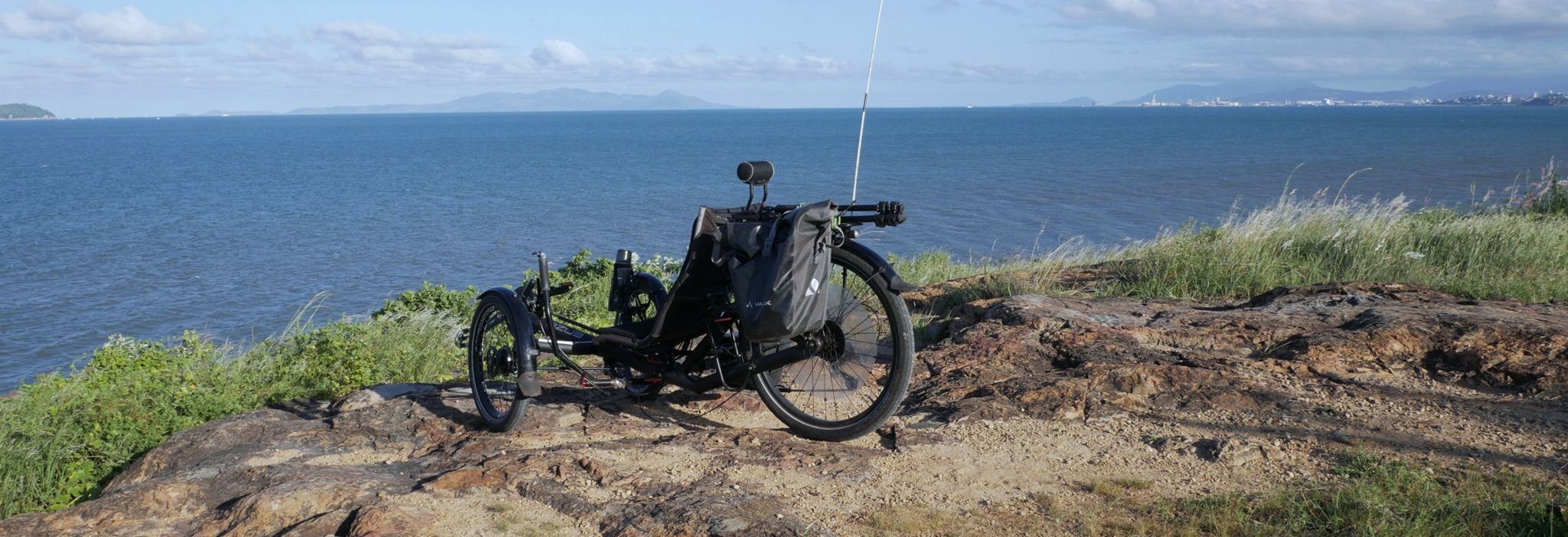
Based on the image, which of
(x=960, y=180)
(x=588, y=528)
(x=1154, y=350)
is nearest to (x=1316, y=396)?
(x=1154, y=350)

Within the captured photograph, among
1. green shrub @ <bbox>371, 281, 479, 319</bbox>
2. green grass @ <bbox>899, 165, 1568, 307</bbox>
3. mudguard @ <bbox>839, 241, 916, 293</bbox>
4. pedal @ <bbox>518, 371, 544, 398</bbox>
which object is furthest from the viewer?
green shrub @ <bbox>371, 281, 479, 319</bbox>

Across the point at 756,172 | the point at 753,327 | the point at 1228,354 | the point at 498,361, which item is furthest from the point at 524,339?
the point at 1228,354

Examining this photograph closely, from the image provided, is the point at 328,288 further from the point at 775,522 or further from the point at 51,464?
the point at 775,522

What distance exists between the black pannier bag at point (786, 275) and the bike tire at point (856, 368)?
24 cm

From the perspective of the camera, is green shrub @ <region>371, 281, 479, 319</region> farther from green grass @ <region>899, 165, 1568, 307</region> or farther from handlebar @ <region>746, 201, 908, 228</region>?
handlebar @ <region>746, 201, 908, 228</region>

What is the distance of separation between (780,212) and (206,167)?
252ft

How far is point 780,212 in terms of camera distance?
5410 millimetres

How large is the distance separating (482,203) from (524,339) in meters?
40.2

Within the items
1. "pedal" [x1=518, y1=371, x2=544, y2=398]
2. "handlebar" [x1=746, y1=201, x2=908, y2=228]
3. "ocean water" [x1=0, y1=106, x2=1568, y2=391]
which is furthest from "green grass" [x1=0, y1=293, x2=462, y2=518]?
"ocean water" [x1=0, y1=106, x2=1568, y2=391]

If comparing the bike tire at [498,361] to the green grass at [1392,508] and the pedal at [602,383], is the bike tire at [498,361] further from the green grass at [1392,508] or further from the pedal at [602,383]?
the green grass at [1392,508]

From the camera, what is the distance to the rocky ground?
4402 millimetres

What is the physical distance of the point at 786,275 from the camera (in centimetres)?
491

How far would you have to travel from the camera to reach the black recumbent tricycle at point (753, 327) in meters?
4.97

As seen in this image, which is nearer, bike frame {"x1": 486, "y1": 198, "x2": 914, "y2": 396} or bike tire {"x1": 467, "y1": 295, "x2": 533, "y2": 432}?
bike frame {"x1": 486, "y1": 198, "x2": 914, "y2": 396}
